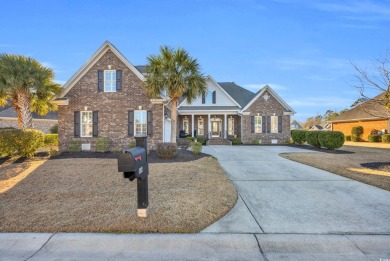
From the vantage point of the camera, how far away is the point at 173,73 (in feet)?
42.3

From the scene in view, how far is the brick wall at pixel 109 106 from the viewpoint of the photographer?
14.9 m

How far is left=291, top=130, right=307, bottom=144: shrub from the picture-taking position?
2012cm

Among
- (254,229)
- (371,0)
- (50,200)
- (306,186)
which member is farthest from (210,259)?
(371,0)

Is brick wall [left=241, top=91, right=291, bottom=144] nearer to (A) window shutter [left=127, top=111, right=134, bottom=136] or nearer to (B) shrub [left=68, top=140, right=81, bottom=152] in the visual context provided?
(A) window shutter [left=127, top=111, right=134, bottom=136]

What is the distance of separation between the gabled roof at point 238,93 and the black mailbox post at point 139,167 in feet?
74.6

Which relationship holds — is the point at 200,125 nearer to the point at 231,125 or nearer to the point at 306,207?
the point at 231,125

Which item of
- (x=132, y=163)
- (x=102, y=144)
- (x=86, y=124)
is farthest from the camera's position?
(x=86, y=124)

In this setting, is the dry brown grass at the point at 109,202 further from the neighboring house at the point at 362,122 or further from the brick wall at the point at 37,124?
the neighboring house at the point at 362,122

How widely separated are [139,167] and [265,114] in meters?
21.0

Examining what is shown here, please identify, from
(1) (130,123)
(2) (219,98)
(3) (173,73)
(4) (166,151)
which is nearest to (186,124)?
(2) (219,98)

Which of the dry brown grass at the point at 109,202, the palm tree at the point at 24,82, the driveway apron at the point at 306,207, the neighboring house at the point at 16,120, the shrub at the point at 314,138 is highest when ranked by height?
the palm tree at the point at 24,82

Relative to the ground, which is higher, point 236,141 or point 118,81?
point 118,81

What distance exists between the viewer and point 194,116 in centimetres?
2531

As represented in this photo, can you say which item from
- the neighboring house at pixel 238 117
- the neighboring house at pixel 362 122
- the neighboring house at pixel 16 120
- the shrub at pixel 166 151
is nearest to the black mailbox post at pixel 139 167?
the shrub at pixel 166 151
